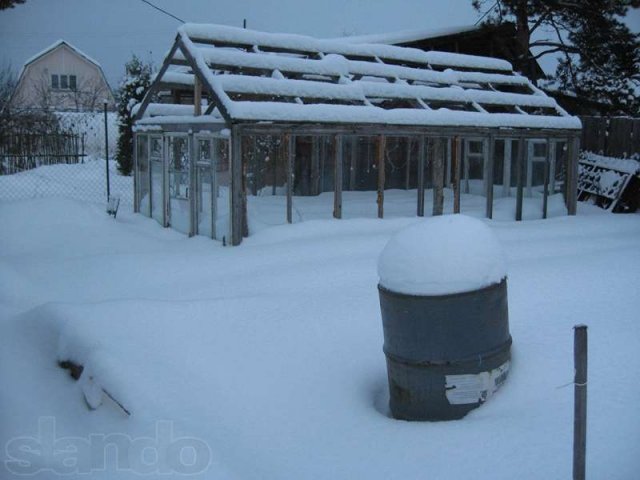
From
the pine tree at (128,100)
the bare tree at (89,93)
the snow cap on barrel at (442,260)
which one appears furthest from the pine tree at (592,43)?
the bare tree at (89,93)

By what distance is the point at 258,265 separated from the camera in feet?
33.0

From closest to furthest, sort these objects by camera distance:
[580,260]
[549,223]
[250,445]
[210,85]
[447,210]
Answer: [250,445] → [580,260] → [210,85] → [549,223] → [447,210]

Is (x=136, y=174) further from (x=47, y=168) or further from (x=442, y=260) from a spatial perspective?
(x=442, y=260)

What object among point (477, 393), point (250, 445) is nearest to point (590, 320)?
point (477, 393)

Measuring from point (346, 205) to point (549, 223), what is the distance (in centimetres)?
424

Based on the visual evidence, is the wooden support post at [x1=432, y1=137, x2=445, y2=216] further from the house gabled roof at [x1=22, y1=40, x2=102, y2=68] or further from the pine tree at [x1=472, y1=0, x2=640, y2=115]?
the house gabled roof at [x1=22, y1=40, x2=102, y2=68]

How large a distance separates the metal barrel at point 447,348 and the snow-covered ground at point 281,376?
0.67 ft

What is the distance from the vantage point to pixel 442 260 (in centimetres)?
505

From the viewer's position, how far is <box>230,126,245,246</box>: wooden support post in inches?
444

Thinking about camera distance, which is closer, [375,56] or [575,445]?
[575,445]

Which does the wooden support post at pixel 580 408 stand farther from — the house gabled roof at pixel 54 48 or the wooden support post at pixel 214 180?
the house gabled roof at pixel 54 48

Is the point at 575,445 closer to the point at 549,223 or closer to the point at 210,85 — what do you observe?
the point at 210,85

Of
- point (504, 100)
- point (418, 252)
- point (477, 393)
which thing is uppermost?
point (504, 100)

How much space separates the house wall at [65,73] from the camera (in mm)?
46531
